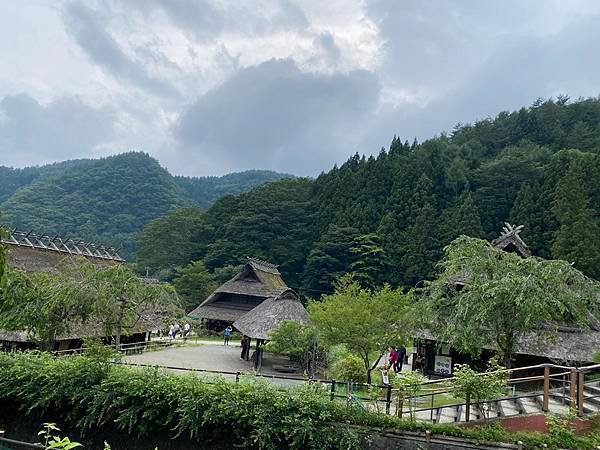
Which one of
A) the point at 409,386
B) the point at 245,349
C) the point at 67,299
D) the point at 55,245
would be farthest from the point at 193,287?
the point at 409,386

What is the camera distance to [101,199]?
99.3m

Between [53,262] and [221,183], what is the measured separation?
108 metres

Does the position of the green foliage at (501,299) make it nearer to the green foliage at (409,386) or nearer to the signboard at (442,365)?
the green foliage at (409,386)

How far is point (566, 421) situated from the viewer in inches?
424

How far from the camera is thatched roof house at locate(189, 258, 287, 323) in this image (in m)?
39.8

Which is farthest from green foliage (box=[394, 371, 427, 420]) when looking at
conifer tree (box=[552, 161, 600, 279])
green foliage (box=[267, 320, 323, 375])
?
conifer tree (box=[552, 161, 600, 279])

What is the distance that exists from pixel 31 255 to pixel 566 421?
30582mm

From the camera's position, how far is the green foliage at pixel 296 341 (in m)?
22.0

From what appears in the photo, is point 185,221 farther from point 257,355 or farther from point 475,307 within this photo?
point 475,307

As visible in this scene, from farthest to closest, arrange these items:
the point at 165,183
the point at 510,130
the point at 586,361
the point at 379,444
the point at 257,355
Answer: the point at 165,183
the point at 510,130
the point at 257,355
the point at 586,361
the point at 379,444

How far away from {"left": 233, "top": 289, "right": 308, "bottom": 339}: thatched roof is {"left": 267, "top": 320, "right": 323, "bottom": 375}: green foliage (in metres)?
1.89

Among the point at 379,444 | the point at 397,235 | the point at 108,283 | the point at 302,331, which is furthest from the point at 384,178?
the point at 379,444

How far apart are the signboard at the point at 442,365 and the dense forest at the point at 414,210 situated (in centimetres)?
2470

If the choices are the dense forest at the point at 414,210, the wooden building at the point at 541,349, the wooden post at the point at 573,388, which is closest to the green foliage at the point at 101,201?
the dense forest at the point at 414,210
